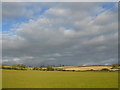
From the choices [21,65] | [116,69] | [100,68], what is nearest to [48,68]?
[21,65]

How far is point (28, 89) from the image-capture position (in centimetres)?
3975

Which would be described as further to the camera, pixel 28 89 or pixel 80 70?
pixel 80 70

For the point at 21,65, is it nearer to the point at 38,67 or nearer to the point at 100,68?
the point at 38,67

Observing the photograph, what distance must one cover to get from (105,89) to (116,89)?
267 cm

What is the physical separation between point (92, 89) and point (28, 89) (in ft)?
51.4

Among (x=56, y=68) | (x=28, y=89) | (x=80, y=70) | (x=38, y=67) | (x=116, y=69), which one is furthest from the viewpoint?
(x=38, y=67)

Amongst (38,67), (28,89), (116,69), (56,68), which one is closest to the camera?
(28,89)

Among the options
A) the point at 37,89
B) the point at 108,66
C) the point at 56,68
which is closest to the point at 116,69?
the point at 108,66

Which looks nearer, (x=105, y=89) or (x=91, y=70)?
(x=105, y=89)

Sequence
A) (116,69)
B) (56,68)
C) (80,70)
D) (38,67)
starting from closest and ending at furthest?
(116,69) → (80,70) → (56,68) → (38,67)

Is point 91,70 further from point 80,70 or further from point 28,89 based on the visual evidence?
point 28,89

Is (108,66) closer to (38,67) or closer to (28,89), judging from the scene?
(38,67)

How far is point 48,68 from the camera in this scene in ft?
564

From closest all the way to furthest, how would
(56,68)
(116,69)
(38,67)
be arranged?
(116,69) → (56,68) → (38,67)
